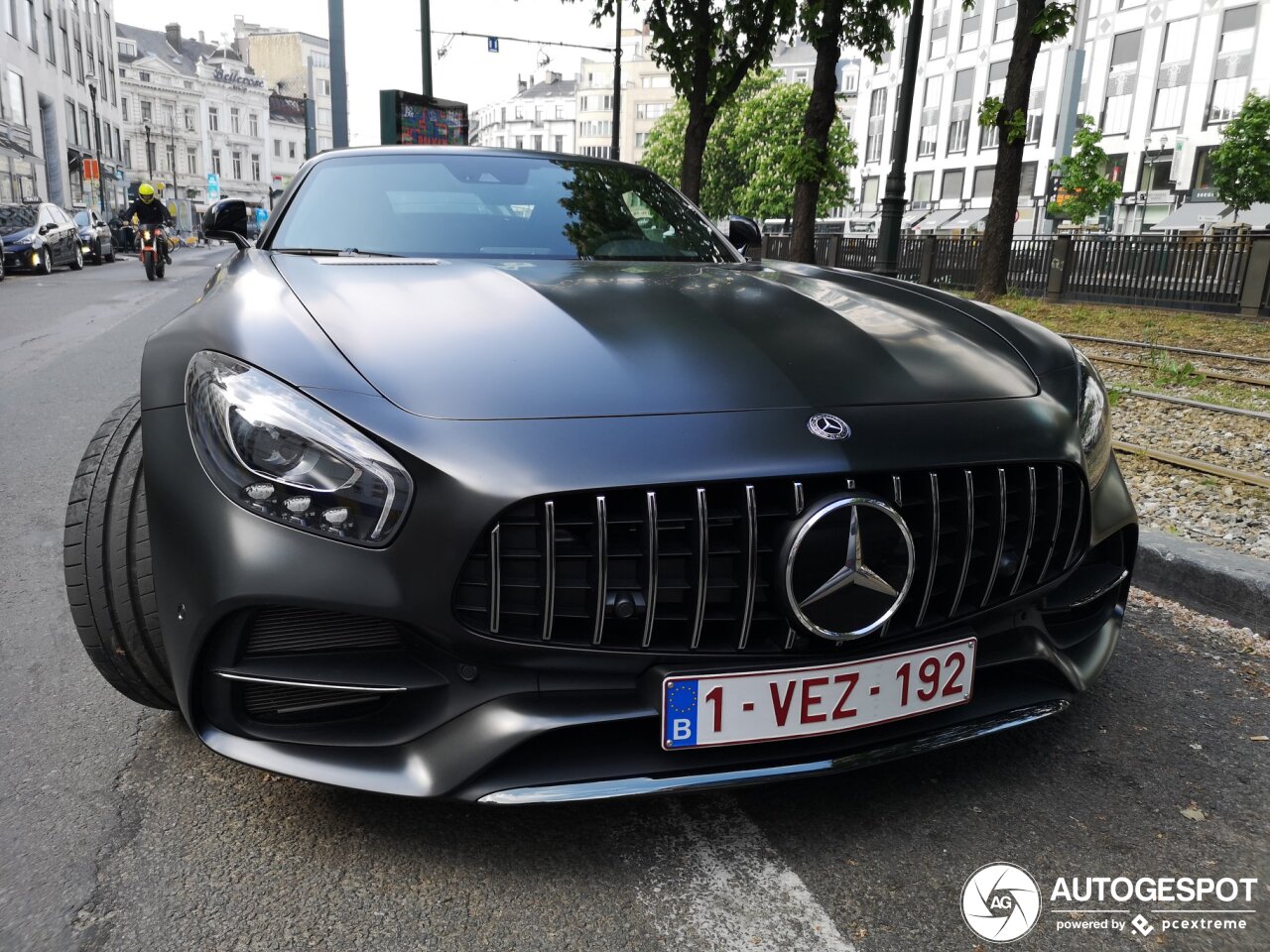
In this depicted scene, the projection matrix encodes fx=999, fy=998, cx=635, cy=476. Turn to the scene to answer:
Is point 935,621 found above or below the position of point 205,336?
below

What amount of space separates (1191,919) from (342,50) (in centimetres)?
1887

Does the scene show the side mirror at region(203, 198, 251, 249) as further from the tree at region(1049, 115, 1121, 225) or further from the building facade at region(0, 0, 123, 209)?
the tree at region(1049, 115, 1121, 225)

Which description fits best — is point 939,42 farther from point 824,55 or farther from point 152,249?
point 152,249

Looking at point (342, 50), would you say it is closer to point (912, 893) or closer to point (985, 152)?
point (912, 893)

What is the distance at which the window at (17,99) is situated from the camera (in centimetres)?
3394

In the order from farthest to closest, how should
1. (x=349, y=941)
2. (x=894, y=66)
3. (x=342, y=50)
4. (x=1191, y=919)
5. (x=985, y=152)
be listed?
(x=894, y=66) → (x=985, y=152) → (x=342, y=50) → (x=1191, y=919) → (x=349, y=941)

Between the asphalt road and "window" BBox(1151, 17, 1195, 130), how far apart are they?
131 feet

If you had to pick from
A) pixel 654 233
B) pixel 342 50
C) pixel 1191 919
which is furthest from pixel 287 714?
pixel 342 50

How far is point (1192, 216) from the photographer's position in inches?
1367

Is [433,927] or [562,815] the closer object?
[433,927]

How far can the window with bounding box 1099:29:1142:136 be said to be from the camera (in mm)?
37219

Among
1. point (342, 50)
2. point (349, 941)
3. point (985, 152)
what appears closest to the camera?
point (349, 941)

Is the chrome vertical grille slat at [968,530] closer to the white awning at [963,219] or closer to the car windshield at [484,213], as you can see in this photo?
the car windshield at [484,213]

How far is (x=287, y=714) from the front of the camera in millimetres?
1677
